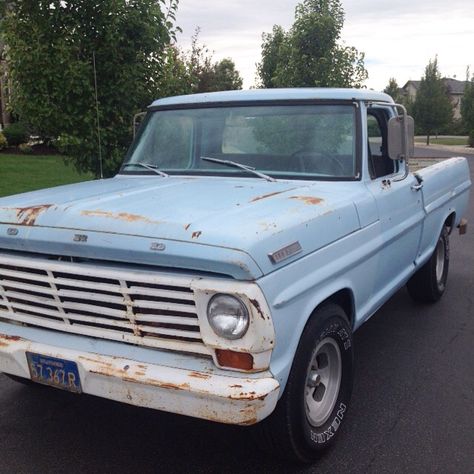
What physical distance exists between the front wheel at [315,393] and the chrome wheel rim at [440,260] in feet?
8.59

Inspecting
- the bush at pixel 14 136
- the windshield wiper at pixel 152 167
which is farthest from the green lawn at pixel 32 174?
the windshield wiper at pixel 152 167

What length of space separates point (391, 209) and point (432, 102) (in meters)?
41.2

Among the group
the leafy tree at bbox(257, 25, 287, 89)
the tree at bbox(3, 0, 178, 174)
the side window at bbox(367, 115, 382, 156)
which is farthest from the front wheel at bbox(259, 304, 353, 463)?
the leafy tree at bbox(257, 25, 287, 89)

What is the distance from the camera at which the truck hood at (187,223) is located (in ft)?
8.30

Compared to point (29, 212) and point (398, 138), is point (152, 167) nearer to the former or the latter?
point (29, 212)

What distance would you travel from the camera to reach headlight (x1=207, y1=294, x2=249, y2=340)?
2.51 m

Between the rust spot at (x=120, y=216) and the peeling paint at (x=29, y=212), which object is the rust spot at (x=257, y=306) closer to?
the rust spot at (x=120, y=216)

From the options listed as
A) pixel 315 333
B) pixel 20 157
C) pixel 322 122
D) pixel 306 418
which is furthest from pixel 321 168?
pixel 20 157

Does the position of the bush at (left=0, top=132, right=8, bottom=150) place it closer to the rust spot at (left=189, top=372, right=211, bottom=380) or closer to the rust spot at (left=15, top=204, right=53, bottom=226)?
the rust spot at (left=15, top=204, right=53, bottom=226)

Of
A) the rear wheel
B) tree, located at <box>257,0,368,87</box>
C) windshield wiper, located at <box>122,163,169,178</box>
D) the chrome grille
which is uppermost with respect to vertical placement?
tree, located at <box>257,0,368,87</box>

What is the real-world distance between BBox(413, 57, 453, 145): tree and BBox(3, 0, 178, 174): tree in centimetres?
3850

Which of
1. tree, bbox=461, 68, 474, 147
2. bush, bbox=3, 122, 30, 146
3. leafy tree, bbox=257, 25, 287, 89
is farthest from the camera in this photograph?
tree, bbox=461, 68, 474, 147

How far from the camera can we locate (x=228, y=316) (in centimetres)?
253

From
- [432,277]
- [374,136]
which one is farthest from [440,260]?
[374,136]
